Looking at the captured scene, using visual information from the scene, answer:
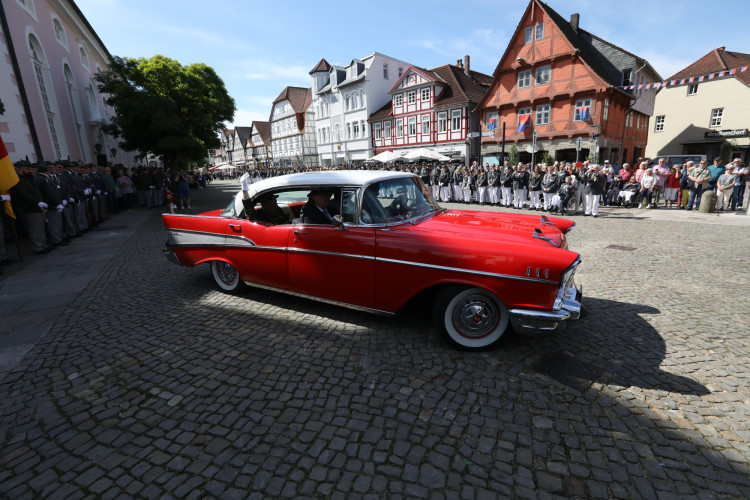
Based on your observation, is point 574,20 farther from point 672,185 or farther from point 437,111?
point 672,185

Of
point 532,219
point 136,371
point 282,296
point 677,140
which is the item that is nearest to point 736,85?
point 677,140

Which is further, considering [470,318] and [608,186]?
[608,186]

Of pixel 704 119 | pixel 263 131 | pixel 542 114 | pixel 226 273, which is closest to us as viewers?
pixel 226 273

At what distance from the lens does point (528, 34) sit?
25953 mm

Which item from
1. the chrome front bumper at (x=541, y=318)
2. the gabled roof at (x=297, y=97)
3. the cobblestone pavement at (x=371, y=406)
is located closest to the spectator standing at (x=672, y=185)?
the cobblestone pavement at (x=371, y=406)

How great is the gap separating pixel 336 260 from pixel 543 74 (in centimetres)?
2848

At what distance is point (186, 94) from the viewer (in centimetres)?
1738

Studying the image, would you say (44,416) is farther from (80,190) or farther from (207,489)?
(80,190)

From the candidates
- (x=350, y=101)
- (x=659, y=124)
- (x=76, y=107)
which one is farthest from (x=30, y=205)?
(x=659, y=124)

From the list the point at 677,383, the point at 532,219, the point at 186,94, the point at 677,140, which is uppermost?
the point at 186,94

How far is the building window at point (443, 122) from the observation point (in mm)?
32659

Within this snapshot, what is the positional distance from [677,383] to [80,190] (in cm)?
1380

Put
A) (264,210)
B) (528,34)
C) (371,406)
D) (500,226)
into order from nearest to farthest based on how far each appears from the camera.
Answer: (371,406) < (500,226) < (264,210) < (528,34)

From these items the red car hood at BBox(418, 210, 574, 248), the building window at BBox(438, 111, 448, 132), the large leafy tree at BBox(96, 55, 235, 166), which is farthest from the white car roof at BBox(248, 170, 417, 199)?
the building window at BBox(438, 111, 448, 132)
